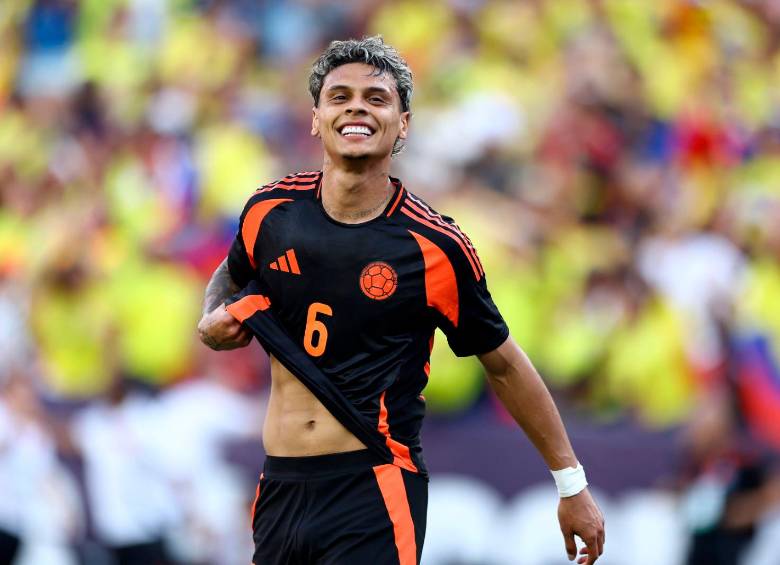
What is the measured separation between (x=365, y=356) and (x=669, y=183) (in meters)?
4.63

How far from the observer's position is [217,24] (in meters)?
9.73

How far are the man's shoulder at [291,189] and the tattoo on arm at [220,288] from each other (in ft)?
0.99

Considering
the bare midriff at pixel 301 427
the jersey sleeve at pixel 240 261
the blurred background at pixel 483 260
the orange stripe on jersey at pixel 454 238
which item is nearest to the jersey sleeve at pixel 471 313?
the orange stripe on jersey at pixel 454 238

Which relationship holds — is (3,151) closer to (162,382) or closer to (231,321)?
(162,382)

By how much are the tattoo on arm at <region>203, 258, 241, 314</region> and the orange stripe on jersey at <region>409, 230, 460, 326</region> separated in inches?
28.7

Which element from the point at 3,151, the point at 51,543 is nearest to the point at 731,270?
the point at 51,543

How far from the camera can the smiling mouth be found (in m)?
4.00

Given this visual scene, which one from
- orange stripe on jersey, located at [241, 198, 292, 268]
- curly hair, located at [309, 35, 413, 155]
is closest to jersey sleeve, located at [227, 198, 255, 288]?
orange stripe on jersey, located at [241, 198, 292, 268]

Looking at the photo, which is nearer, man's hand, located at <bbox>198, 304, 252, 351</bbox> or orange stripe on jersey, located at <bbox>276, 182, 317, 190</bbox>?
man's hand, located at <bbox>198, 304, 252, 351</bbox>

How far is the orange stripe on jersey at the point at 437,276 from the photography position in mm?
4004

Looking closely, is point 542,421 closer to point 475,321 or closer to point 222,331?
point 475,321

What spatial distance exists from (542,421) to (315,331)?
2.66ft

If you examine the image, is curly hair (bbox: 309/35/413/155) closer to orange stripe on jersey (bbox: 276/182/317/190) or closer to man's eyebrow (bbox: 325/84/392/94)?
man's eyebrow (bbox: 325/84/392/94)

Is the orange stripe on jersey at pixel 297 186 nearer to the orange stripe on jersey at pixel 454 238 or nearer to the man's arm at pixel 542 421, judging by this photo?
the orange stripe on jersey at pixel 454 238
